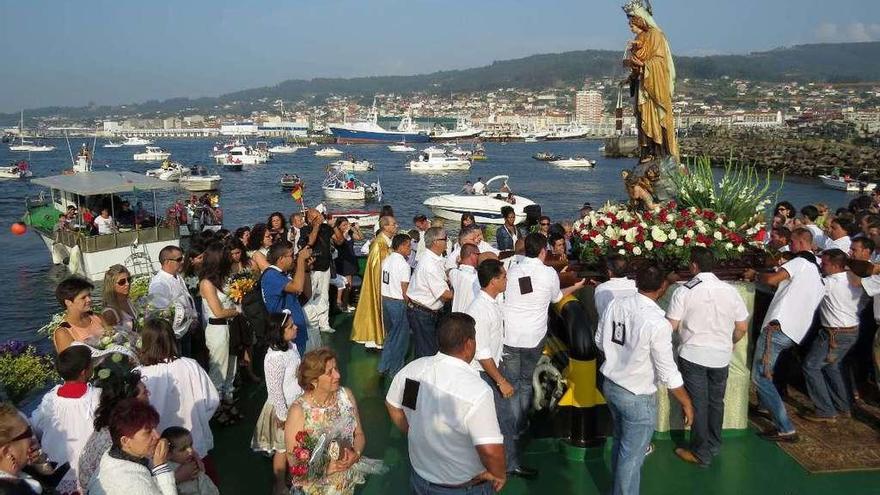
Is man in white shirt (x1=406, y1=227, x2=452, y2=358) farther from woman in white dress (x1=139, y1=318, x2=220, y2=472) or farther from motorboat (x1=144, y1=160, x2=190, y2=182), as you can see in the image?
motorboat (x1=144, y1=160, x2=190, y2=182)

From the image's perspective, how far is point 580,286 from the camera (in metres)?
5.70

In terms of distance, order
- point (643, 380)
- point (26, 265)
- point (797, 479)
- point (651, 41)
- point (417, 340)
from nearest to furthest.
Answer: point (643, 380)
point (797, 479)
point (417, 340)
point (651, 41)
point (26, 265)

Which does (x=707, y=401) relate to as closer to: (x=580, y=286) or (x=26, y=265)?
(x=580, y=286)

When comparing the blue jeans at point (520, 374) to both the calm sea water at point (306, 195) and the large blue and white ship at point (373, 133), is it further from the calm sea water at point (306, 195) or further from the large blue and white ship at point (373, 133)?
the large blue and white ship at point (373, 133)

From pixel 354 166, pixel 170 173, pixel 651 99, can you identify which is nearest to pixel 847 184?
pixel 354 166

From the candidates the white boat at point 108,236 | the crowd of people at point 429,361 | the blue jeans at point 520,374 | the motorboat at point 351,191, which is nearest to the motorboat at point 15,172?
the motorboat at point 351,191

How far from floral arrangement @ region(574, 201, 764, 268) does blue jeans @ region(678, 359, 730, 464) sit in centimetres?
109

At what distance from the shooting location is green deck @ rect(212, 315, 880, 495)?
485 centimetres

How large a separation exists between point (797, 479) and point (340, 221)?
21.4ft

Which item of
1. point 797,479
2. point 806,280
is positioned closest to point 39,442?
point 797,479

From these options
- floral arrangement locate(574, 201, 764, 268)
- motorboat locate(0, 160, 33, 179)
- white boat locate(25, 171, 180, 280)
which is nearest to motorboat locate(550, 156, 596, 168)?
motorboat locate(0, 160, 33, 179)

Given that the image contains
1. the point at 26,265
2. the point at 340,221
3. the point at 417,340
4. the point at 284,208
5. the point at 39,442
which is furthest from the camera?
the point at 284,208

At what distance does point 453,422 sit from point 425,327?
318 centimetres

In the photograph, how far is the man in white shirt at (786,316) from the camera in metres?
5.36
